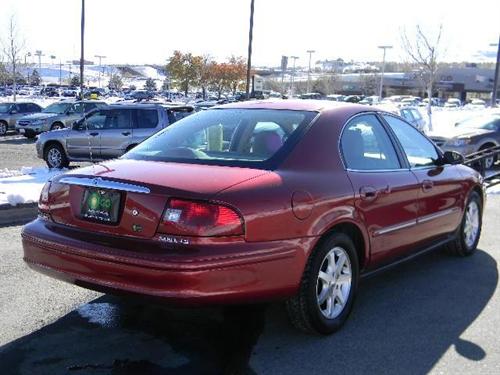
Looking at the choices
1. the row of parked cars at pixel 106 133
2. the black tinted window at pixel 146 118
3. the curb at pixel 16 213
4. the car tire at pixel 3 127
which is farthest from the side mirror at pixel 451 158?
the car tire at pixel 3 127

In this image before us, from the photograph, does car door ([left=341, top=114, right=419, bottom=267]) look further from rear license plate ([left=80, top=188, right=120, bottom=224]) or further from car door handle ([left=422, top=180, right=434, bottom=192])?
rear license plate ([left=80, top=188, right=120, bottom=224])

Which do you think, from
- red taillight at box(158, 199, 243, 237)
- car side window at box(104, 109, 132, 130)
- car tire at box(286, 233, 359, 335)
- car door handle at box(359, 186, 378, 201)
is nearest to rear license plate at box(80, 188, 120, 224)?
red taillight at box(158, 199, 243, 237)

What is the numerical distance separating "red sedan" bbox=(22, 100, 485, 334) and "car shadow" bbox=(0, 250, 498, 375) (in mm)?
271

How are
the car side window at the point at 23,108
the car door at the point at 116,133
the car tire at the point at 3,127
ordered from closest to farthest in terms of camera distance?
1. the car door at the point at 116,133
2. the car tire at the point at 3,127
3. the car side window at the point at 23,108

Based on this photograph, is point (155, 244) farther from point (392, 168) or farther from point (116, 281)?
point (392, 168)

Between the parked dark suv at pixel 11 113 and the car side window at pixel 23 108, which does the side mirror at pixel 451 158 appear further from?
the car side window at pixel 23 108

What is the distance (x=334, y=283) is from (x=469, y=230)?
2843 millimetres

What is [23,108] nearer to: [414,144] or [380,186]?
[414,144]

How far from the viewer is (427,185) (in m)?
5.34

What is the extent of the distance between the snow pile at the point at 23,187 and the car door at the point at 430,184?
4.89 meters

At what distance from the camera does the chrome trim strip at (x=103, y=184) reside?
365 centimetres

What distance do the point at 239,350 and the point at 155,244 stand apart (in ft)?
3.10

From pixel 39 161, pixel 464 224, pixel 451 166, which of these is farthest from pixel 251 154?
pixel 39 161

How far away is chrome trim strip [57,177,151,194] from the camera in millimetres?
3648
